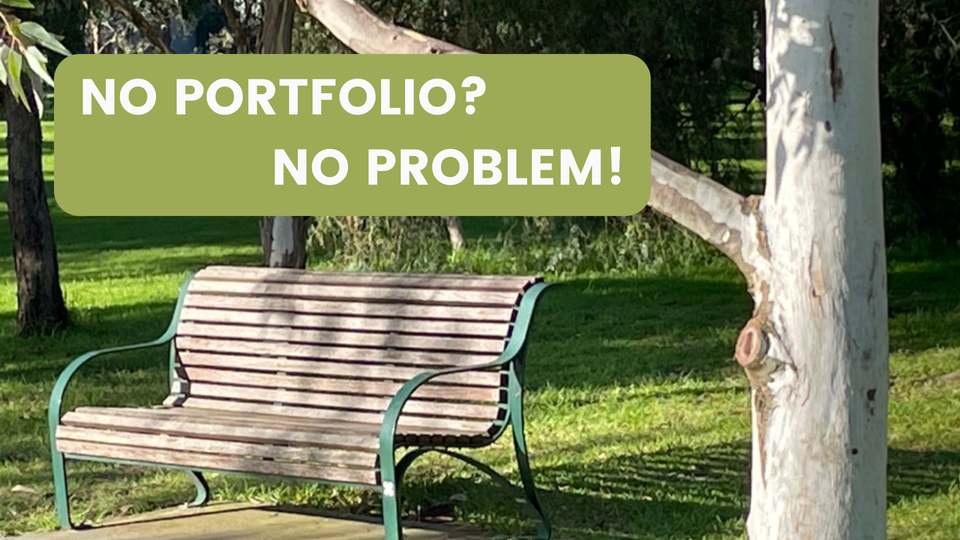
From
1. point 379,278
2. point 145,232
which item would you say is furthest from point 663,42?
point 145,232

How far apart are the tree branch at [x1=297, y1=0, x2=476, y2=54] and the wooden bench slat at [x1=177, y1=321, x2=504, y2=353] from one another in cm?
160

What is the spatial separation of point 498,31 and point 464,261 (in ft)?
9.78

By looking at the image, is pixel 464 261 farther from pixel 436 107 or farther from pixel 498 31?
pixel 436 107

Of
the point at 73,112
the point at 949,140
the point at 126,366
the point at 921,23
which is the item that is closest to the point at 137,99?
the point at 73,112

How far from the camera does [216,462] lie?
609 centimetres

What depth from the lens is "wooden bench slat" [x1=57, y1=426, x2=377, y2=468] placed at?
5691 mm

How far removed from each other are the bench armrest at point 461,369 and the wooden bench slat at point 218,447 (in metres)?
0.09

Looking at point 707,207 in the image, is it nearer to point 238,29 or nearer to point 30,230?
point 238,29

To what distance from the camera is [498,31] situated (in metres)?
13.8

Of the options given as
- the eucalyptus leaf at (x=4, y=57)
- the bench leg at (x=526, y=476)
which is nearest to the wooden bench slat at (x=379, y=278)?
the bench leg at (x=526, y=476)

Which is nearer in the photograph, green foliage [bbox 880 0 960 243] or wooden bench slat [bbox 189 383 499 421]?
wooden bench slat [bbox 189 383 499 421]

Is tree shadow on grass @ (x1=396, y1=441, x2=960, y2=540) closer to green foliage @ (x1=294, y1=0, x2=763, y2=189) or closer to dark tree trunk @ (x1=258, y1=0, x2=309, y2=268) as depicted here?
dark tree trunk @ (x1=258, y1=0, x2=309, y2=268)

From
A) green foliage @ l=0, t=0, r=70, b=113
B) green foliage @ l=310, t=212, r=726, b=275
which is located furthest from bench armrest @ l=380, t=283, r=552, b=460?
green foliage @ l=310, t=212, r=726, b=275

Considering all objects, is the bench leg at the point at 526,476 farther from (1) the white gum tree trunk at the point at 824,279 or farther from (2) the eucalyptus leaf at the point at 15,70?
(2) the eucalyptus leaf at the point at 15,70
